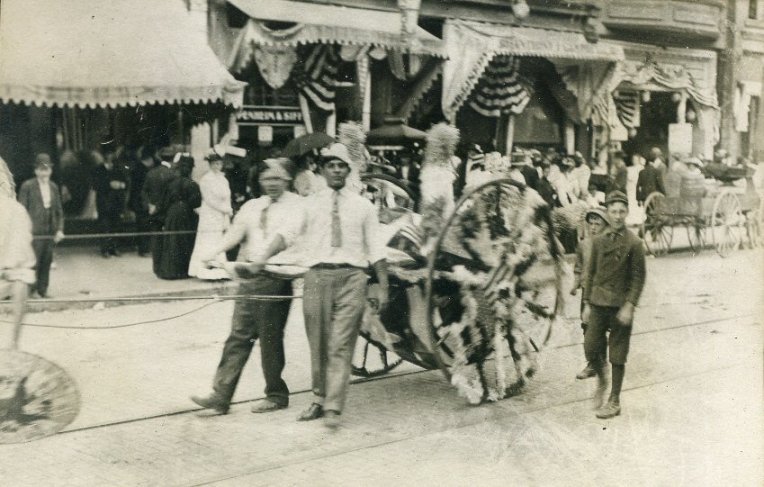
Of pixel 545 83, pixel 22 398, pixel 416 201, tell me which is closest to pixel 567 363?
pixel 416 201

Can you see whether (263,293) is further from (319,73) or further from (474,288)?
(319,73)

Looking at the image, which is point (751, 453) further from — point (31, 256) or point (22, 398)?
point (31, 256)

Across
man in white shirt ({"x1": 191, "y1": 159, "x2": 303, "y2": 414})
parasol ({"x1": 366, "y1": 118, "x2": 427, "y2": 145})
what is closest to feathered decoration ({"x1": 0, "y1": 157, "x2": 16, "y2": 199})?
man in white shirt ({"x1": 191, "y1": 159, "x2": 303, "y2": 414})

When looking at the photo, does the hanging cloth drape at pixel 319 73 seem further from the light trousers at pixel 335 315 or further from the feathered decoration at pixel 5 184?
the light trousers at pixel 335 315

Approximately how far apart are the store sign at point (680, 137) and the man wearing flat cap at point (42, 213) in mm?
16906

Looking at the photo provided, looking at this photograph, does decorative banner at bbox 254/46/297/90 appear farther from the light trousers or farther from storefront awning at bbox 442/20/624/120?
the light trousers

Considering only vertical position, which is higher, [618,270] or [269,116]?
[269,116]

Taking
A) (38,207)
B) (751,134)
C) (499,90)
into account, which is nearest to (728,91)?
(751,134)

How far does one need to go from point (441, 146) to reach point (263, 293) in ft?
8.53

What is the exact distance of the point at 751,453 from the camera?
19.7 feet

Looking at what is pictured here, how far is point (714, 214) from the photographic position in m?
15.7

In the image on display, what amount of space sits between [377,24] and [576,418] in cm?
1101

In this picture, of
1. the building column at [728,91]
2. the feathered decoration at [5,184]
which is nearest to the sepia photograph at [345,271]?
the feathered decoration at [5,184]

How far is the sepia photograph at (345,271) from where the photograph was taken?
5965 mm
